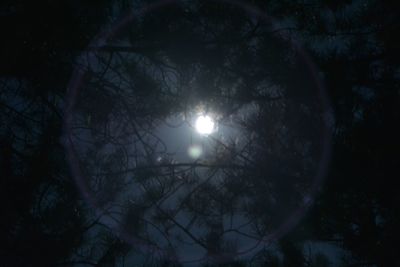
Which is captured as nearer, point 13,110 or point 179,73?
point 13,110

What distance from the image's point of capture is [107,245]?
198 cm

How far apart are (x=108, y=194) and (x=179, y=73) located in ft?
2.89

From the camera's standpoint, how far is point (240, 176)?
90.4 inches

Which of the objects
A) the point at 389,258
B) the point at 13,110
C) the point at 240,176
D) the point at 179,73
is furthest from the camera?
the point at 240,176

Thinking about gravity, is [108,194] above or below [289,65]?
below

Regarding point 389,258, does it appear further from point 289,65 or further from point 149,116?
point 149,116

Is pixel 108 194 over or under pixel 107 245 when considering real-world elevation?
over

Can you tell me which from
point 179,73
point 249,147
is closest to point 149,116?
point 179,73

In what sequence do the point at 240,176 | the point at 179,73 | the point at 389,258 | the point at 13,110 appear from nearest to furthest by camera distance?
the point at 389,258
the point at 13,110
the point at 179,73
the point at 240,176

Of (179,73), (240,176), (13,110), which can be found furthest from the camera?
(240,176)

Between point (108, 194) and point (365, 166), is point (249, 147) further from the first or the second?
point (108, 194)

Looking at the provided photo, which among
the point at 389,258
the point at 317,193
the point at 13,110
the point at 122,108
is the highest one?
the point at 122,108

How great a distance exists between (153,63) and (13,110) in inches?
34.0

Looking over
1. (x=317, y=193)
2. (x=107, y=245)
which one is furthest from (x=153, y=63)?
(x=317, y=193)
